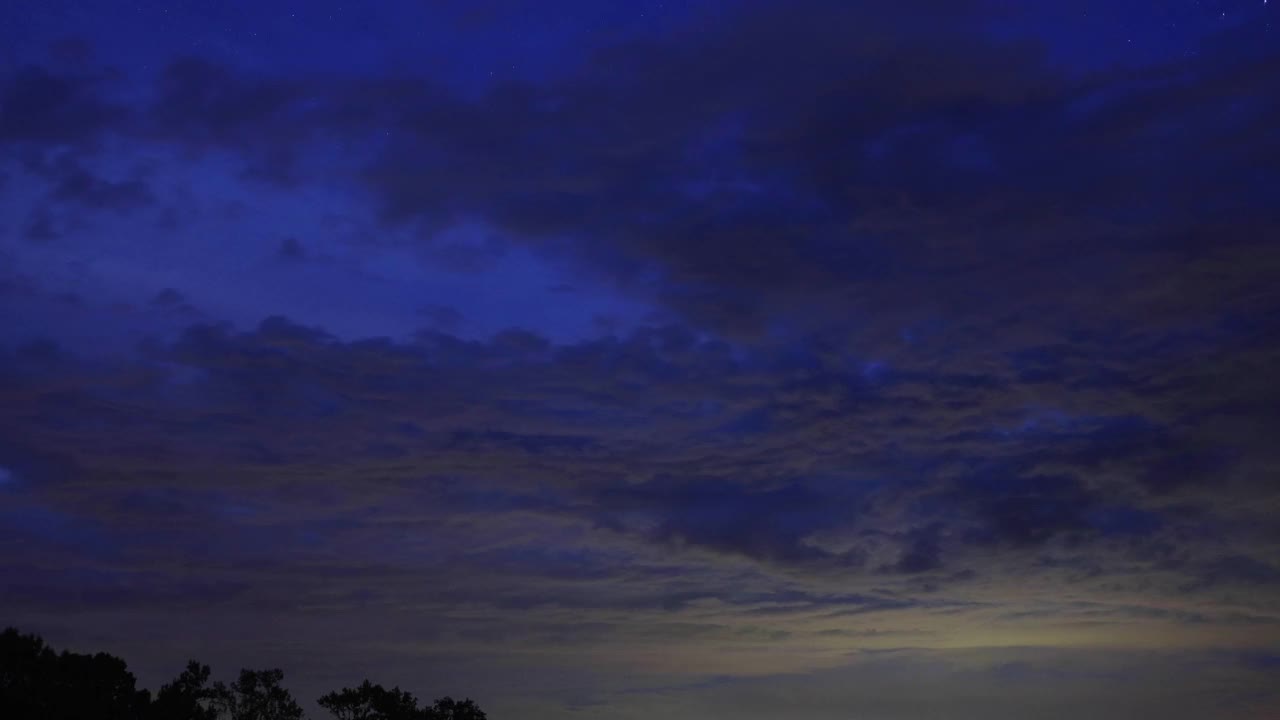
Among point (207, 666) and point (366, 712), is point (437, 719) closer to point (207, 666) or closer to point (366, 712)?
point (366, 712)

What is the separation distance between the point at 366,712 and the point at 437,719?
1014 centimetres

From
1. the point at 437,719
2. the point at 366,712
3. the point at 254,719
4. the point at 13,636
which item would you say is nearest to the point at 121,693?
the point at 13,636

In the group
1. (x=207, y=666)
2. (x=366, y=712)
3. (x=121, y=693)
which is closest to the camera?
(x=121, y=693)

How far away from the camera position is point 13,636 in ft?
241

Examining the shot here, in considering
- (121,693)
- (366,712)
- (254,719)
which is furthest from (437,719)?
(121,693)

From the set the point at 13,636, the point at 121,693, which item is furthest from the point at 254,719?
the point at 13,636

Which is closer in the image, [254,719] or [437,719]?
[254,719]

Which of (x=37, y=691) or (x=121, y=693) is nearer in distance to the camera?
(x=37, y=691)

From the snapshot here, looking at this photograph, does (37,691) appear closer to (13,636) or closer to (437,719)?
(13,636)

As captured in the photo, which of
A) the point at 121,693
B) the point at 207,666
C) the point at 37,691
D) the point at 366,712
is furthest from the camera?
the point at 366,712

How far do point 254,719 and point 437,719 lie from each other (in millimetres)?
24009

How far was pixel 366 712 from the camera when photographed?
11012cm

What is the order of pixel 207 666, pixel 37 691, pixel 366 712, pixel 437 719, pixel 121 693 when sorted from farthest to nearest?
pixel 437 719 < pixel 366 712 < pixel 207 666 < pixel 121 693 < pixel 37 691

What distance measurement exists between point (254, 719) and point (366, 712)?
13911 millimetres
